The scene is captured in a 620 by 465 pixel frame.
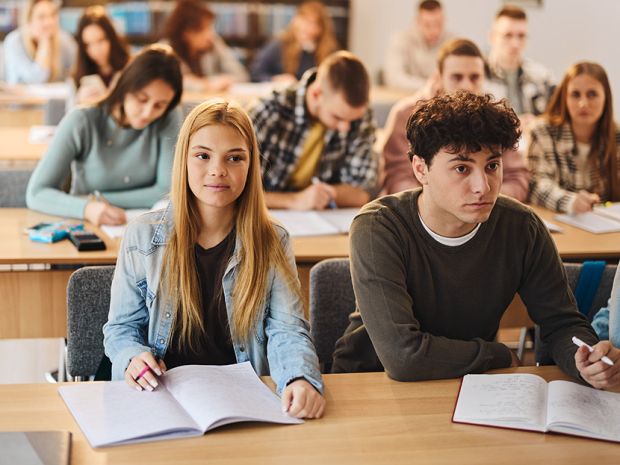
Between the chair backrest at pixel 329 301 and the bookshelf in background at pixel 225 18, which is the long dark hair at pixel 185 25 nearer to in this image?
the bookshelf in background at pixel 225 18

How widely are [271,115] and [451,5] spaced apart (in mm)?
4106

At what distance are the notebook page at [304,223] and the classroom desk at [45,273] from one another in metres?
0.07

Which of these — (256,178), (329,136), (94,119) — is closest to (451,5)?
(329,136)

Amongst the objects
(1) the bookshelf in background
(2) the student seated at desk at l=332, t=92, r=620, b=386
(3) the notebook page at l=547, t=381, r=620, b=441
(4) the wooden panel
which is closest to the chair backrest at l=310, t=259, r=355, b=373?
(2) the student seated at desk at l=332, t=92, r=620, b=386

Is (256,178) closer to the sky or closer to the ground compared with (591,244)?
closer to the sky

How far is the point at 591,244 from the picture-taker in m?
2.96

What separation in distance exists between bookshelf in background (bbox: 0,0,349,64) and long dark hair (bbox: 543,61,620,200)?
494 centimetres

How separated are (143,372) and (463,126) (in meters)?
0.80

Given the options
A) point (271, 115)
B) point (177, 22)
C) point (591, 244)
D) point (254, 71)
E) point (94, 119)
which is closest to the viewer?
point (591, 244)

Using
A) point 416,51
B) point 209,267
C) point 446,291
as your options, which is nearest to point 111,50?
point 416,51

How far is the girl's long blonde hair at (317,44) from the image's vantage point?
668 cm

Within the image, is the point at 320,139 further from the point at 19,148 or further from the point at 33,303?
the point at 19,148

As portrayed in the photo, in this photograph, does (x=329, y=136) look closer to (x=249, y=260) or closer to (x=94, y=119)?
(x=94, y=119)

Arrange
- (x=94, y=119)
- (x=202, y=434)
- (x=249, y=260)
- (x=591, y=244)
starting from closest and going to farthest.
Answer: (x=202, y=434) < (x=249, y=260) < (x=591, y=244) < (x=94, y=119)
